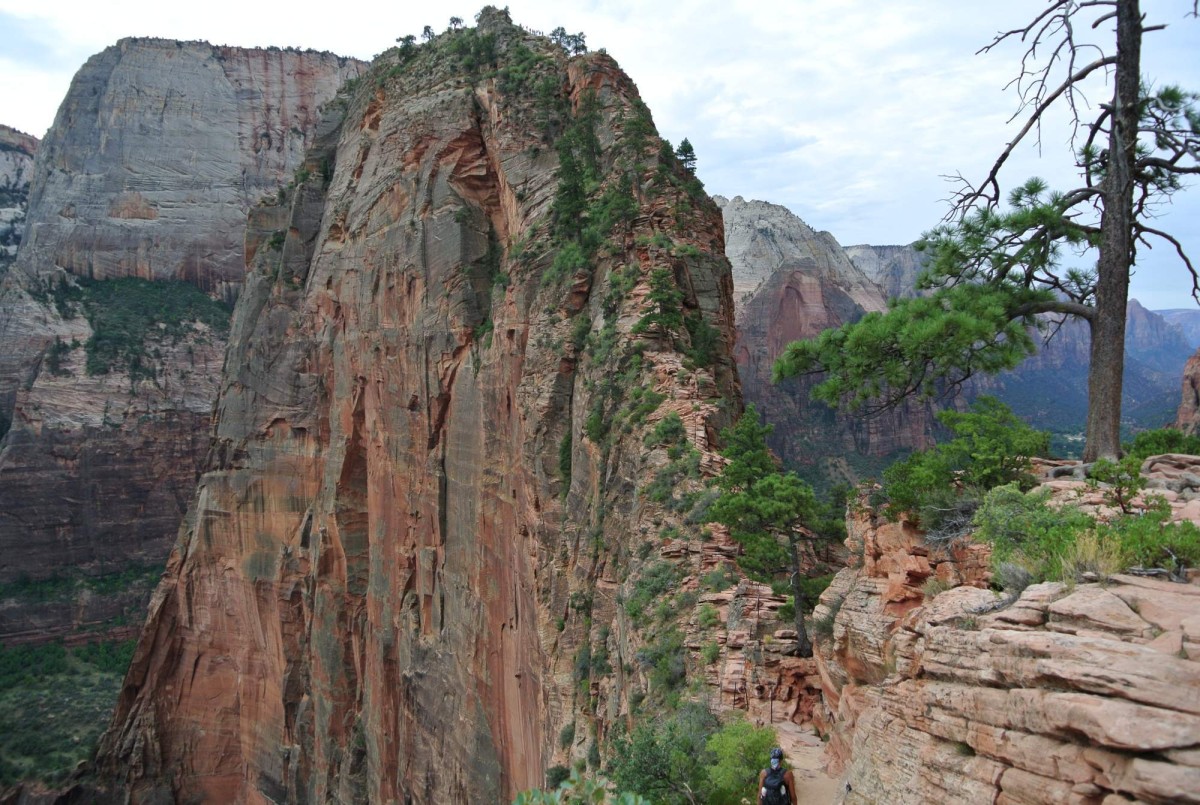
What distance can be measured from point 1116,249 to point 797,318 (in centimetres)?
10767

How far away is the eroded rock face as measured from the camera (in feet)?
17.0

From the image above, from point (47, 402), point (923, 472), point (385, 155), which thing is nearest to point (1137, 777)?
point (923, 472)

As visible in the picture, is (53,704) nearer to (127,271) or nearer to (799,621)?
(127,271)

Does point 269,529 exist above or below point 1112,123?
below

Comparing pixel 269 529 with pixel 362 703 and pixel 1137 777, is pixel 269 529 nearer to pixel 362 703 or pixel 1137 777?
pixel 362 703

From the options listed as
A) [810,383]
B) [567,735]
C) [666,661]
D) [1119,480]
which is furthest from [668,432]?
[810,383]

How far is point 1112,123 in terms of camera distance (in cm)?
945

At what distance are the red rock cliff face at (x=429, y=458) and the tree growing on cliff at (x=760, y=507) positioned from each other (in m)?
2.17

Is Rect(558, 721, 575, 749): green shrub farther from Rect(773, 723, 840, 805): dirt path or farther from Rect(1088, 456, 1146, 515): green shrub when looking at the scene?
Rect(1088, 456, 1146, 515): green shrub

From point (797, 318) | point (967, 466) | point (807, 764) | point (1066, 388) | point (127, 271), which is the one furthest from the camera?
point (1066, 388)

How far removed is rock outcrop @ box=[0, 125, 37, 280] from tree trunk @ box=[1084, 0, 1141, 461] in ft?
441

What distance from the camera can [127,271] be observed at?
97.2 m

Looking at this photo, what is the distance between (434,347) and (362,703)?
18864 mm

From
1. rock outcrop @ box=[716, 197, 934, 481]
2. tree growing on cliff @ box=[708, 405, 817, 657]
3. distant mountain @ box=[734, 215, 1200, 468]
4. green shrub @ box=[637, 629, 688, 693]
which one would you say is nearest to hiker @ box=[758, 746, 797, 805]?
green shrub @ box=[637, 629, 688, 693]
